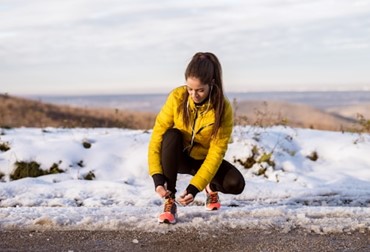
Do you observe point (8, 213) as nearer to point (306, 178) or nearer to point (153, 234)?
point (153, 234)

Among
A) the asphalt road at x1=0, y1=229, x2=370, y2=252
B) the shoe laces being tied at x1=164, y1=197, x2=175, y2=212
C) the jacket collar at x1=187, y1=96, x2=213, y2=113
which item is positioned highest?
the jacket collar at x1=187, y1=96, x2=213, y2=113

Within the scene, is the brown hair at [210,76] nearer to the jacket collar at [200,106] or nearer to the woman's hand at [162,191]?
the jacket collar at [200,106]

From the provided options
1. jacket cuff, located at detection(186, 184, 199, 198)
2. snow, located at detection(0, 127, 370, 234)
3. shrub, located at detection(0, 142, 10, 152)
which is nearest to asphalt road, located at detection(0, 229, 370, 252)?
snow, located at detection(0, 127, 370, 234)

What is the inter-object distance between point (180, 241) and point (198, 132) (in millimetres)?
926

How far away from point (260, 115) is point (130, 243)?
14.4ft

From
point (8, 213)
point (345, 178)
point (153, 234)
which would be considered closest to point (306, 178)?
point (345, 178)

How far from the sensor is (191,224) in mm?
4367

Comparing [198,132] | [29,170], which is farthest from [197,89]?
[29,170]

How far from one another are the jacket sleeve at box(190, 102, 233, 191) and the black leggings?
0.21 meters

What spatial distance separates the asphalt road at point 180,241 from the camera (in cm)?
389

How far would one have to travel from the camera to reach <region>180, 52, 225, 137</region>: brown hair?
417 cm

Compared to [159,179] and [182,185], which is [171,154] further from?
[182,185]

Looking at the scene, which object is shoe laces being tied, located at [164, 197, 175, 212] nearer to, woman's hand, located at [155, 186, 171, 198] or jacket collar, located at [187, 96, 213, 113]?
woman's hand, located at [155, 186, 171, 198]

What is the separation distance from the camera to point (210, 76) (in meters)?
4.21
